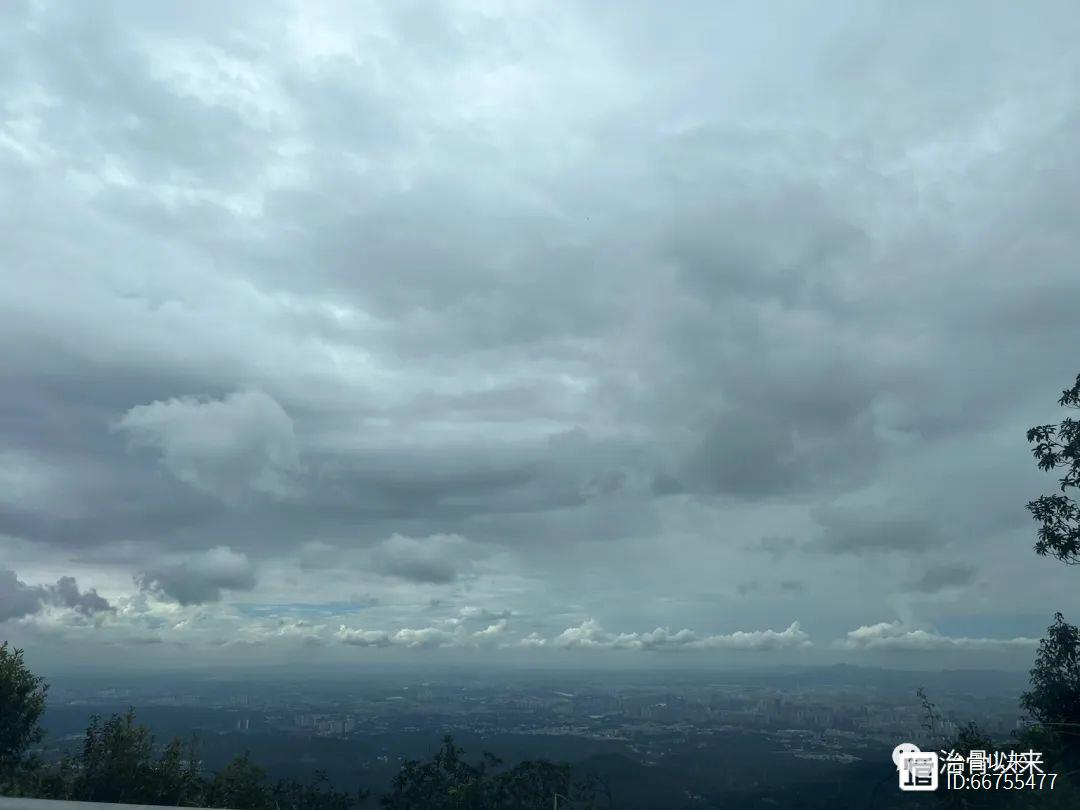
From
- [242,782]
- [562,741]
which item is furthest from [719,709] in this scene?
[242,782]

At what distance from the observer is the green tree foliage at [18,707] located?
16.6 m

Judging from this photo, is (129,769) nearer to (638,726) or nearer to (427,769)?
(427,769)

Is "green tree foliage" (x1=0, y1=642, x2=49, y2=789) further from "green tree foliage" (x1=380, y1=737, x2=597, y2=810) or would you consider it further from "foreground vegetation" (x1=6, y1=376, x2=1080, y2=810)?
"green tree foliage" (x1=380, y1=737, x2=597, y2=810)

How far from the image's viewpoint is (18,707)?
1728 centimetres

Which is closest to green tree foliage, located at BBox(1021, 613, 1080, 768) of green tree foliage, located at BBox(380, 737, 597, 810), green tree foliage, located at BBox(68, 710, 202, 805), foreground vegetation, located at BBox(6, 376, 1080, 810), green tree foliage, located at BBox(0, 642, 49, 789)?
foreground vegetation, located at BBox(6, 376, 1080, 810)

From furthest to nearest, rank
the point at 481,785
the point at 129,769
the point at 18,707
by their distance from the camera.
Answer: the point at 18,707, the point at 129,769, the point at 481,785

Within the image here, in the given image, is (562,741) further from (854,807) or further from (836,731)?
(854,807)

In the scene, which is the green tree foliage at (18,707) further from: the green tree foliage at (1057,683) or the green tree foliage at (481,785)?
the green tree foliage at (1057,683)

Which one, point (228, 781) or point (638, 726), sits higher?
point (638, 726)

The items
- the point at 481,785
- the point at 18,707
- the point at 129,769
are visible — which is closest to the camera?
the point at 481,785

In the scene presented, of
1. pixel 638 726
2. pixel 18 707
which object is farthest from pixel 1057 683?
pixel 18 707

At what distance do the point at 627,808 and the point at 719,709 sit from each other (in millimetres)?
9782

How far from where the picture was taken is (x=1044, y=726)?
475 inches

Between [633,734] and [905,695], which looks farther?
[633,734]
